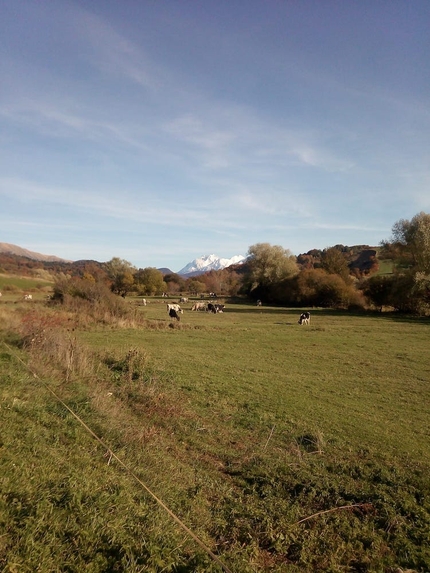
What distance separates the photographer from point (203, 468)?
6027 millimetres

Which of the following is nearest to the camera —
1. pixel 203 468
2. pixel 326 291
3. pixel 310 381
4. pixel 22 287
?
pixel 203 468

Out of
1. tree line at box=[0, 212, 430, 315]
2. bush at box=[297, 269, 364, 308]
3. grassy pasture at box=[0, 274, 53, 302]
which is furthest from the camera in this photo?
grassy pasture at box=[0, 274, 53, 302]

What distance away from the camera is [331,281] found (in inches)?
2227

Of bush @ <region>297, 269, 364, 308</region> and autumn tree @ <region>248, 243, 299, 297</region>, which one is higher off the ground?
autumn tree @ <region>248, 243, 299, 297</region>

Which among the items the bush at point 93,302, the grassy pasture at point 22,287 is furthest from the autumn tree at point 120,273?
the bush at point 93,302

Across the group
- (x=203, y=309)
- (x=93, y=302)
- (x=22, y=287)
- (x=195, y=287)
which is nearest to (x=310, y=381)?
(x=93, y=302)

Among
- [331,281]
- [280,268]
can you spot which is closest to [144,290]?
[280,268]

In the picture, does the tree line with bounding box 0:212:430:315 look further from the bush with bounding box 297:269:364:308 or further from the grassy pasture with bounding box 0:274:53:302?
the grassy pasture with bounding box 0:274:53:302

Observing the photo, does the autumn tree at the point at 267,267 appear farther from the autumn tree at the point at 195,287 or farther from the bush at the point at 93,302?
the bush at the point at 93,302

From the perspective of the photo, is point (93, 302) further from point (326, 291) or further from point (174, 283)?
point (174, 283)

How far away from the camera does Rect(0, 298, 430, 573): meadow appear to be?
138 inches

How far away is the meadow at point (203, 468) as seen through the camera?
3.50m

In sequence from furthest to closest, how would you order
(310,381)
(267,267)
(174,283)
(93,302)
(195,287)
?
(174,283) < (195,287) < (267,267) < (93,302) < (310,381)

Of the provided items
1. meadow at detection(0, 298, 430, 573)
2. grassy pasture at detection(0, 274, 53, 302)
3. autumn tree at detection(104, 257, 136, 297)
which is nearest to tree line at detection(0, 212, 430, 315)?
autumn tree at detection(104, 257, 136, 297)
